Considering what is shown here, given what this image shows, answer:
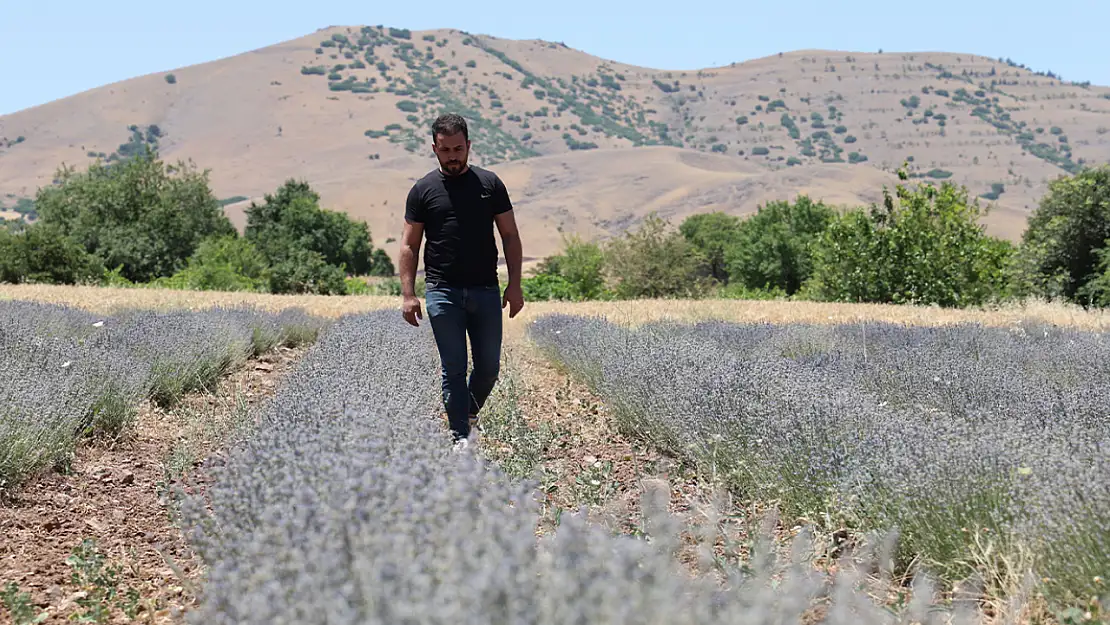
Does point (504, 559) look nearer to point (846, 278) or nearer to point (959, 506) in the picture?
point (959, 506)

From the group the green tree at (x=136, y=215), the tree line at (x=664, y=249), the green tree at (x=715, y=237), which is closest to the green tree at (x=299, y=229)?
the tree line at (x=664, y=249)

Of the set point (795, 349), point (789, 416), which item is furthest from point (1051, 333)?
point (789, 416)

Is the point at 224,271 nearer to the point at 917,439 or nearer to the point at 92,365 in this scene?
the point at 92,365

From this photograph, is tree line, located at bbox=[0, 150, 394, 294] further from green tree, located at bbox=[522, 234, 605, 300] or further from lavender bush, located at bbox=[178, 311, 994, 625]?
lavender bush, located at bbox=[178, 311, 994, 625]

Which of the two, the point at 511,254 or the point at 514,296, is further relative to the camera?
the point at 514,296

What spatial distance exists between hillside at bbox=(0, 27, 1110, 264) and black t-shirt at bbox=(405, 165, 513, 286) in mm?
82850

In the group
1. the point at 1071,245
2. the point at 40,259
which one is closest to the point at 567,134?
the point at 40,259

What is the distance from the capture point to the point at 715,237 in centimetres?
5591

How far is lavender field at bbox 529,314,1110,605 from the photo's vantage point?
9.19 feet

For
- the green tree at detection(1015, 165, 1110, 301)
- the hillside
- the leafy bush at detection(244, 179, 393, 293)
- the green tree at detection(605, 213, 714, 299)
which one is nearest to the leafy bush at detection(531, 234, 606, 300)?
the green tree at detection(605, 213, 714, 299)

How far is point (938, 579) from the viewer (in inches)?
116

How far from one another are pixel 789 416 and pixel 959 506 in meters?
1.11

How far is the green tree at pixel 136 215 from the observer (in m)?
39.7

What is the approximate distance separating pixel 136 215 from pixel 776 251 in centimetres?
2980
